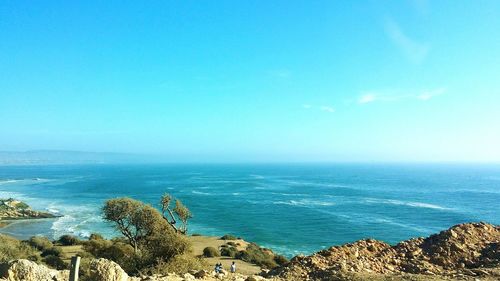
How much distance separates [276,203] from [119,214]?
52.4 meters

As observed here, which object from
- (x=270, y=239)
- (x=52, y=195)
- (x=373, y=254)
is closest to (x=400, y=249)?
(x=373, y=254)

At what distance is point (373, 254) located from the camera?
1877 centimetres

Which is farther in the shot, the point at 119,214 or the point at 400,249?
the point at 119,214

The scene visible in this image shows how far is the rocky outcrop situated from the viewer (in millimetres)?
14961

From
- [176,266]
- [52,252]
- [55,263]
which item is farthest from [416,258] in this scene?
[52,252]

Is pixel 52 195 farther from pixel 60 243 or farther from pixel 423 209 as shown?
pixel 423 209

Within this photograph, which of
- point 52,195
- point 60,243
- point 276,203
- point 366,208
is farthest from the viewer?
point 52,195

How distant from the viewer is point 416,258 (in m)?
18.2

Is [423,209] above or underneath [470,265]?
underneath

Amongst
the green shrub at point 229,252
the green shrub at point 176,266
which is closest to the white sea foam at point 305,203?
the green shrub at point 229,252

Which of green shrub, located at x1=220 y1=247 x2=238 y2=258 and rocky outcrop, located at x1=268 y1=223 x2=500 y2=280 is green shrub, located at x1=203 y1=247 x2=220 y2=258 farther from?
rocky outcrop, located at x1=268 y1=223 x2=500 y2=280

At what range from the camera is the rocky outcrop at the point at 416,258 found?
14961 mm

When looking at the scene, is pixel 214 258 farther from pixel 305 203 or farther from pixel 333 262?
pixel 305 203

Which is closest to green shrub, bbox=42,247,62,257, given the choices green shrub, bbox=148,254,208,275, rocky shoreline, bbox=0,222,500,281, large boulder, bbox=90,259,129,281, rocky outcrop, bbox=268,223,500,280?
green shrub, bbox=148,254,208,275
